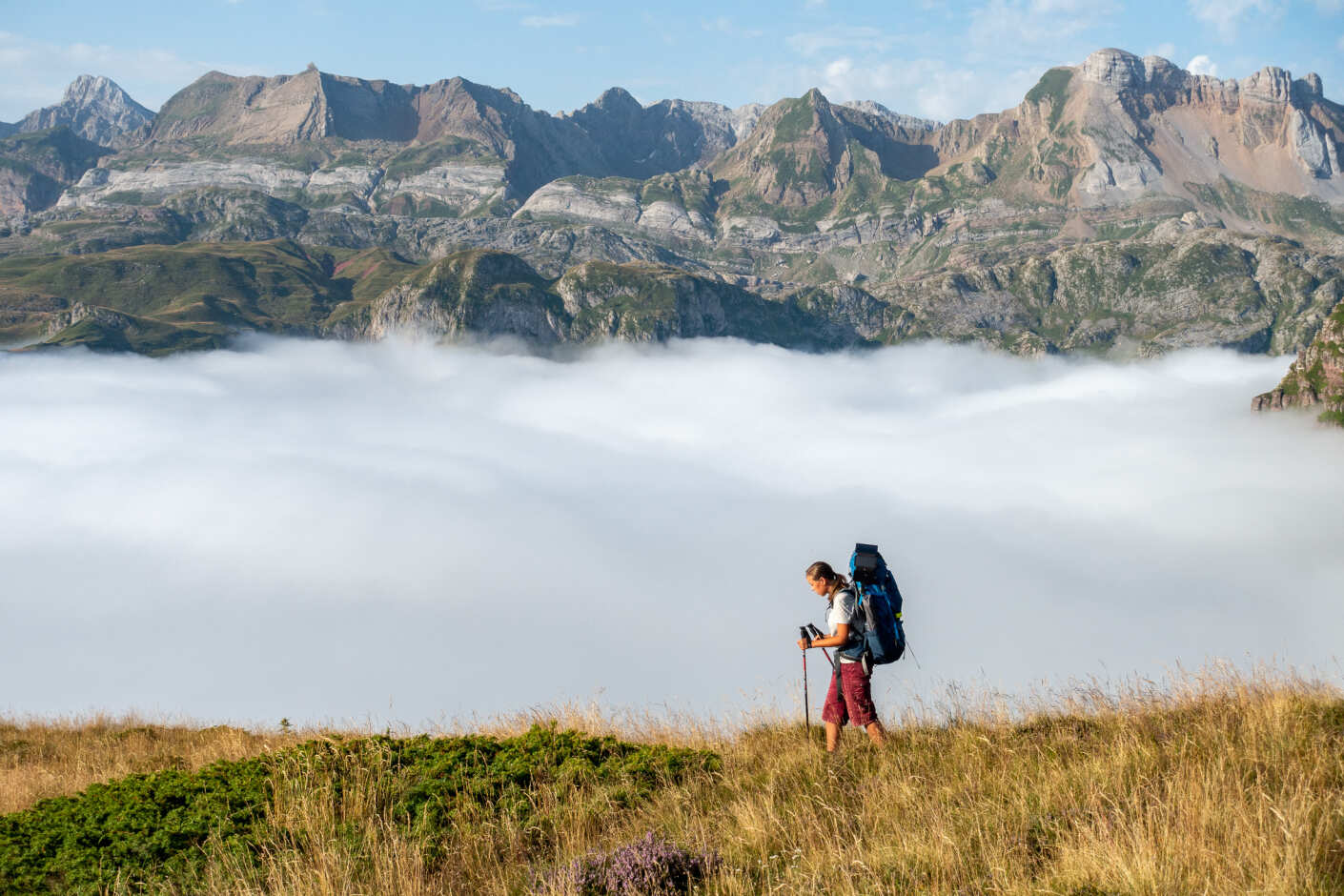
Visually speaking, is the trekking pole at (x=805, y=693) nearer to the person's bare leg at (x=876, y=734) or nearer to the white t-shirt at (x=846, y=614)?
the white t-shirt at (x=846, y=614)

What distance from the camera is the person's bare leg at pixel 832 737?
1123cm

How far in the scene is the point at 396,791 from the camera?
981 centimetres

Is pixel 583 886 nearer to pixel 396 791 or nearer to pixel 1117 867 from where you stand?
pixel 396 791

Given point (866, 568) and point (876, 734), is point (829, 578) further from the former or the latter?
point (876, 734)

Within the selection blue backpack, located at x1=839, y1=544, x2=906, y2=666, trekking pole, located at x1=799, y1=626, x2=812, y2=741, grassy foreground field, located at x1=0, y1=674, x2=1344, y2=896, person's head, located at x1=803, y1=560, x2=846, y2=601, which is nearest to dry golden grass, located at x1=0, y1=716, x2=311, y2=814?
grassy foreground field, located at x1=0, y1=674, x2=1344, y2=896

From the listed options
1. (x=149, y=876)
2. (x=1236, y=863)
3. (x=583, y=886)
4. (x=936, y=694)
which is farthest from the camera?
(x=936, y=694)

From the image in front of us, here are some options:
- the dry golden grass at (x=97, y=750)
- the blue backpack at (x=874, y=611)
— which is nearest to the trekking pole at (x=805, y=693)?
the blue backpack at (x=874, y=611)

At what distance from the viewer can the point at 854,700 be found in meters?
11.4

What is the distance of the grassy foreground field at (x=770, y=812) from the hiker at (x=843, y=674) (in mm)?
346

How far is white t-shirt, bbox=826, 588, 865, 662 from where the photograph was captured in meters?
11.5

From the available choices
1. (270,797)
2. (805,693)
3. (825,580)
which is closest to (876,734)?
(805,693)

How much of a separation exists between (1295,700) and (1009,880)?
664 centimetres

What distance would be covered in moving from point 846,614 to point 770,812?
372 cm

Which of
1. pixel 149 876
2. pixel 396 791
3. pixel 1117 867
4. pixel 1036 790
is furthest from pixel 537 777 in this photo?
pixel 1117 867
